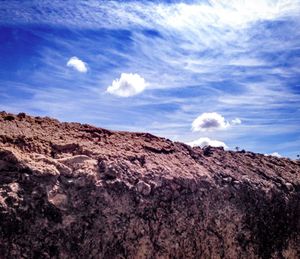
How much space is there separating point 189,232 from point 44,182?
2.07 m

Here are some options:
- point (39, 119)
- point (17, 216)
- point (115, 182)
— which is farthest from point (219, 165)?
point (17, 216)

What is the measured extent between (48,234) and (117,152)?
5.22 ft

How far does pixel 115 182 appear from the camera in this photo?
513 cm

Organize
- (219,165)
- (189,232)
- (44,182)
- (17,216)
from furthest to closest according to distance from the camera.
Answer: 1. (219,165)
2. (189,232)
3. (44,182)
4. (17,216)

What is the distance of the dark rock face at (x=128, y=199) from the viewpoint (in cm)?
446

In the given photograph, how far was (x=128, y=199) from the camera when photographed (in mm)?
5133

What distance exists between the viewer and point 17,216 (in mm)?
4270

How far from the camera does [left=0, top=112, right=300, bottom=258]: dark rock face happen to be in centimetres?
446

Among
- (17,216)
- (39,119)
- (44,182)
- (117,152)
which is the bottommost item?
(17,216)

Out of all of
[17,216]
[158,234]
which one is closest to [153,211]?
[158,234]

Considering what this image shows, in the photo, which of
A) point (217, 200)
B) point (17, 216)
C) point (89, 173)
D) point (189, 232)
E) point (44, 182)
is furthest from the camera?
point (217, 200)

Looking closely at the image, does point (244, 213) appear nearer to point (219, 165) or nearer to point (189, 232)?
point (219, 165)

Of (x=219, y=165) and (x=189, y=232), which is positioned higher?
(x=219, y=165)

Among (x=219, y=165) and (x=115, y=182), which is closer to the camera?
(x=115, y=182)
